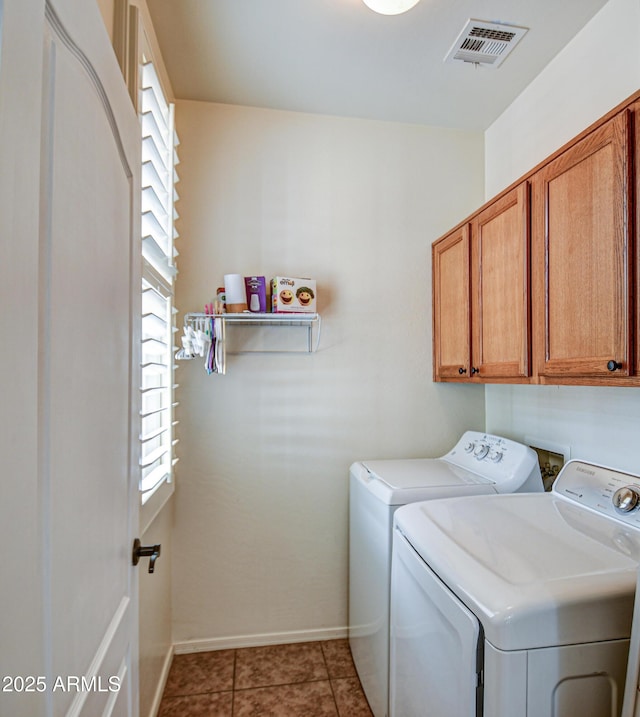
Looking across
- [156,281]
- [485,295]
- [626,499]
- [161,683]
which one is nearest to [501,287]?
[485,295]

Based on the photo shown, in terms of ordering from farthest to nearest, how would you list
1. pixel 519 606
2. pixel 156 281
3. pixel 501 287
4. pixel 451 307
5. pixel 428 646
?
pixel 451 307
pixel 501 287
pixel 156 281
pixel 428 646
pixel 519 606

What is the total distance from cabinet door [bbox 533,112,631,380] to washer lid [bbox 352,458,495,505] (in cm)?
57

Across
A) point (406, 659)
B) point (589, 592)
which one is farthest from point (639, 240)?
point (406, 659)

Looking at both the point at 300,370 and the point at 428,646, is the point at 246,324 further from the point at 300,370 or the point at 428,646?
the point at 428,646

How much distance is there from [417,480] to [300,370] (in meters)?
0.80

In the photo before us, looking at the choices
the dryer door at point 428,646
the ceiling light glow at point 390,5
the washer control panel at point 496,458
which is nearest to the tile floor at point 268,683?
the dryer door at point 428,646

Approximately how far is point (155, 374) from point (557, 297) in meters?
1.46

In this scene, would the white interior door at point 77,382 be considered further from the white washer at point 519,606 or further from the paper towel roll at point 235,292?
the paper towel roll at point 235,292

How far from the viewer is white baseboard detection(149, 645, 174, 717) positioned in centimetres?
164

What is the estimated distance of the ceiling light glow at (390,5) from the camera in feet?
4.61

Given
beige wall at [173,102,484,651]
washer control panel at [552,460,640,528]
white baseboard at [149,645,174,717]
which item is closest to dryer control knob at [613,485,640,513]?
washer control panel at [552,460,640,528]

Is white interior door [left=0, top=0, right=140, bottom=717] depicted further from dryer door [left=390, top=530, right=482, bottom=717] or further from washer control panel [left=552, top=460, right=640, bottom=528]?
washer control panel [left=552, top=460, right=640, bottom=528]

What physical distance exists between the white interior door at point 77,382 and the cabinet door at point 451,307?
144 centimetres

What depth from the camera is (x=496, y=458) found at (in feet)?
5.96
